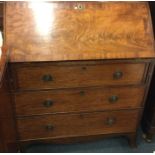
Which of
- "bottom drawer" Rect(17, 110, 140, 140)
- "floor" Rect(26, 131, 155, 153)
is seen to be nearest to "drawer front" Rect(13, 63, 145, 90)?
"bottom drawer" Rect(17, 110, 140, 140)

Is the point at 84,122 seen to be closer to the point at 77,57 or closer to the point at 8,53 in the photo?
the point at 77,57

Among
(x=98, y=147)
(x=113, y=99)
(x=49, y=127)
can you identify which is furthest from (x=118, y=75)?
(x=98, y=147)

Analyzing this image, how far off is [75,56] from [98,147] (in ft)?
2.56

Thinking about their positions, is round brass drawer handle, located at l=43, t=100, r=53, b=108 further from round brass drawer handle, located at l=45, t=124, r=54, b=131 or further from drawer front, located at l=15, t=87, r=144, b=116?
round brass drawer handle, located at l=45, t=124, r=54, b=131

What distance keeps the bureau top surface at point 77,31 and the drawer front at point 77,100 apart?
23cm

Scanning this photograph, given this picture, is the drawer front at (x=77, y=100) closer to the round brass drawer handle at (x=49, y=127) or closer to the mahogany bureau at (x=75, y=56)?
the mahogany bureau at (x=75, y=56)

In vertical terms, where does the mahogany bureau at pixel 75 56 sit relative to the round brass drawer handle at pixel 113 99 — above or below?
above

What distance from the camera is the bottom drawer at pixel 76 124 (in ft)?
4.91

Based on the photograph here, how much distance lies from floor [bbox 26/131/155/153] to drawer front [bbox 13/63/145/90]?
1.86ft

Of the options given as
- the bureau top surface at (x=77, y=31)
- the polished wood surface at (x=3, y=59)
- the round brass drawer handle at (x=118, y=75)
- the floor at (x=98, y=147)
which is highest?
the bureau top surface at (x=77, y=31)

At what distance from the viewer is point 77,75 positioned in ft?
4.36

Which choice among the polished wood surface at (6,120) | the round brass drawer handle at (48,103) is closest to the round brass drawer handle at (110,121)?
the round brass drawer handle at (48,103)

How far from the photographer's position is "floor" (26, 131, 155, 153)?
5.65ft

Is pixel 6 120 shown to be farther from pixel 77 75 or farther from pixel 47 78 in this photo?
pixel 77 75
